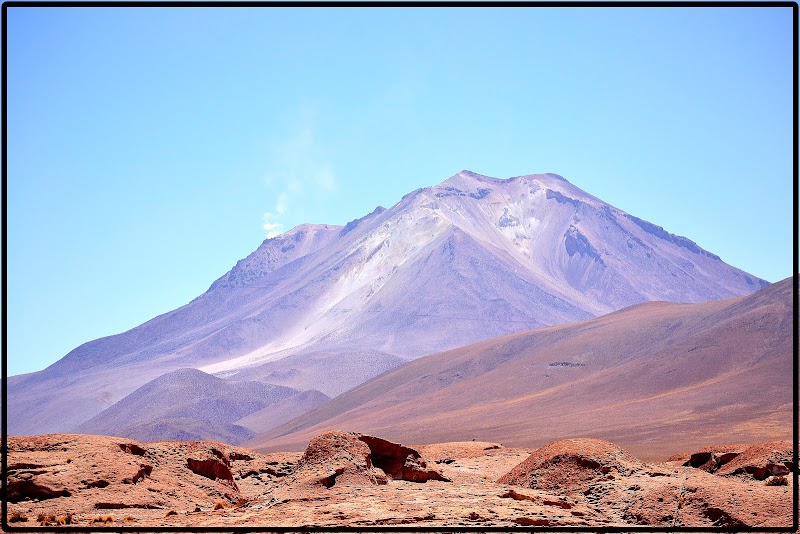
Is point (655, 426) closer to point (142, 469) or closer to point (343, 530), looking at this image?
point (142, 469)

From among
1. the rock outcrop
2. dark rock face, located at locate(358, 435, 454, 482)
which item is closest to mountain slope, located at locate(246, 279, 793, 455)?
the rock outcrop

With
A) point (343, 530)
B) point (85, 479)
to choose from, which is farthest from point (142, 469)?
point (343, 530)

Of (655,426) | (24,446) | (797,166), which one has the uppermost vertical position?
(797,166)

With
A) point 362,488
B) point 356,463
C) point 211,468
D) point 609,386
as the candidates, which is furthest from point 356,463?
point 609,386

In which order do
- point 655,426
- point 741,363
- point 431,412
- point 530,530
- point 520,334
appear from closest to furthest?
1. point 530,530
2. point 655,426
3. point 741,363
4. point 431,412
5. point 520,334

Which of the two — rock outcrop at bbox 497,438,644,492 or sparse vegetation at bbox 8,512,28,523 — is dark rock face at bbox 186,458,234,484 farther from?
rock outcrop at bbox 497,438,644,492

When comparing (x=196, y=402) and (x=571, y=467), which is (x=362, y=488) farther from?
(x=196, y=402)
